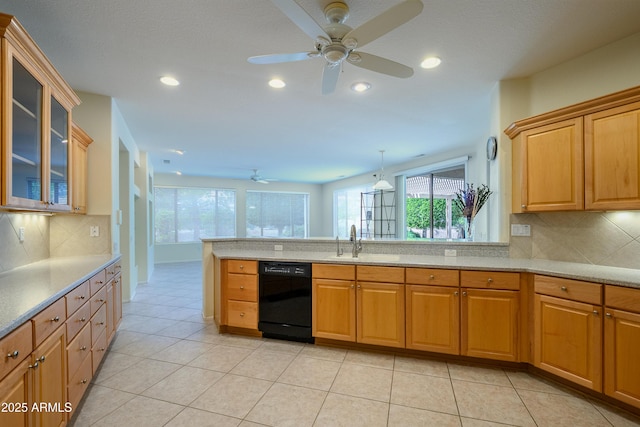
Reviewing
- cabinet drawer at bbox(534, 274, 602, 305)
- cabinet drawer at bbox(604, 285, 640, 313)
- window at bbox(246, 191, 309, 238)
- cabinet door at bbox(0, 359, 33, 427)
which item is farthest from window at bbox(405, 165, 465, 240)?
cabinet door at bbox(0, 359, 33, 427)

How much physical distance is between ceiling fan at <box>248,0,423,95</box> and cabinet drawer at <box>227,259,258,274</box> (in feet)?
6.52

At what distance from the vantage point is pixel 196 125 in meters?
4.25

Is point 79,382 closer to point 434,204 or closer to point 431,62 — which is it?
point 431,62

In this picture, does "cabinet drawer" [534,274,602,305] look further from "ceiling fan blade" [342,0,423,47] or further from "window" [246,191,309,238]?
"window" [246,191,309,238]

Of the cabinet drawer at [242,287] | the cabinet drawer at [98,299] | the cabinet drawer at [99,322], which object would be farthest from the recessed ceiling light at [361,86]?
the cabinet drawer at [99,322]

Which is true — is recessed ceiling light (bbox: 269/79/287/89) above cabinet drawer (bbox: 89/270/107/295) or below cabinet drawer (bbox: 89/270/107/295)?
above

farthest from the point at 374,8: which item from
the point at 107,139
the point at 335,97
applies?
the point at 107,139

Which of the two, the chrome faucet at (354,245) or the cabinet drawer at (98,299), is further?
the chrome faucet at (354,245)

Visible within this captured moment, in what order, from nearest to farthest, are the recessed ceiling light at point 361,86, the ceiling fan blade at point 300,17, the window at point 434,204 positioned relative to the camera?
the ceiling fan blade at point 300,17
the recessed ceiling light at point 361,86
the window at point 434,204

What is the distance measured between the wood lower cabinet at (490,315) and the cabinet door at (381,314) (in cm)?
52

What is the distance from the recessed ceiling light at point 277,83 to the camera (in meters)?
2.91

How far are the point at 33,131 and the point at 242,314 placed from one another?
7.59 ft

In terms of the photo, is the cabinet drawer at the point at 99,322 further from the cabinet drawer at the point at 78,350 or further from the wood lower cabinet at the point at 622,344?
the wood lower cabinet at the point at 622,344

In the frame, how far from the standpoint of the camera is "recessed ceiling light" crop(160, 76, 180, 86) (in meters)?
2.82
